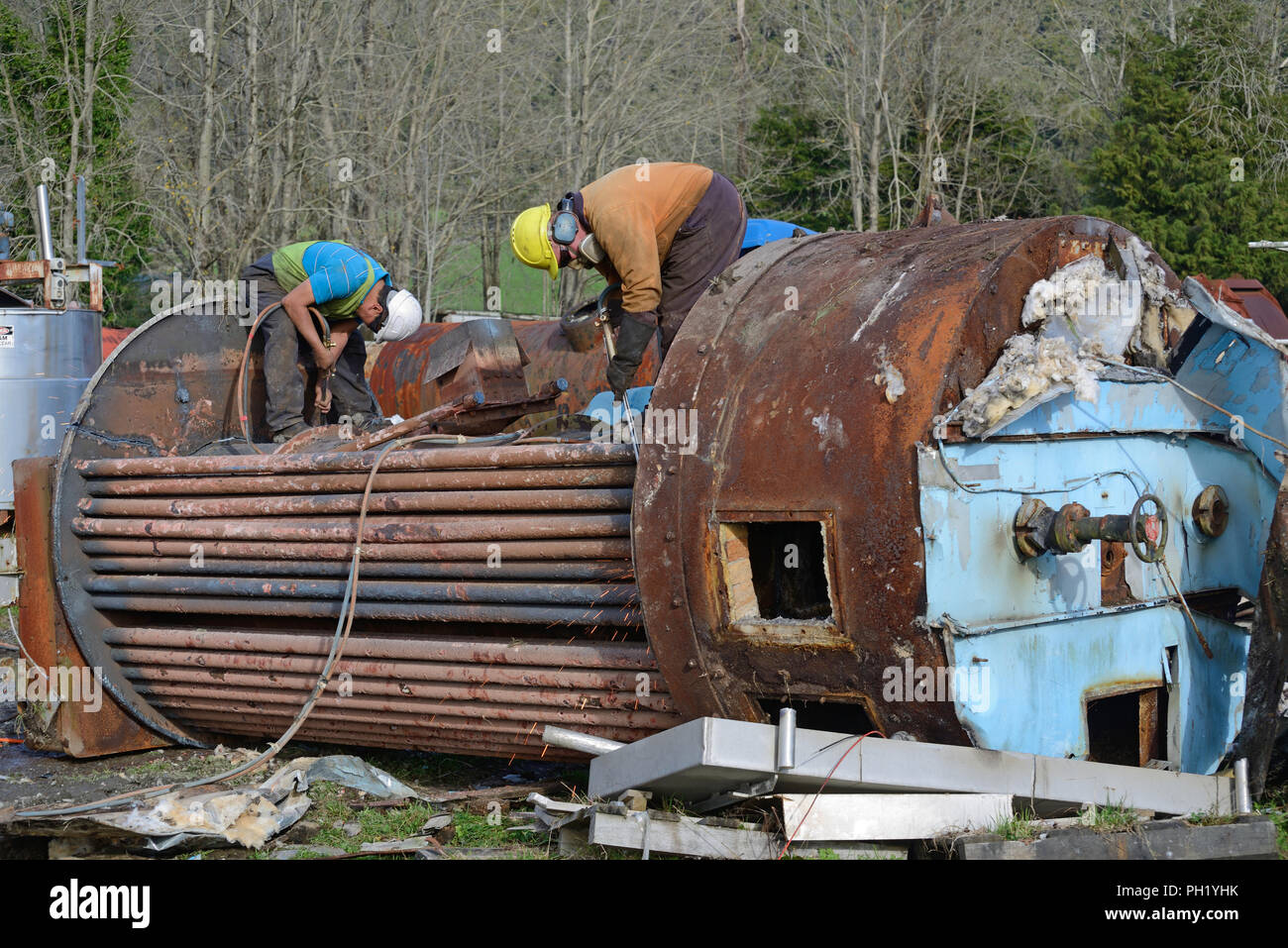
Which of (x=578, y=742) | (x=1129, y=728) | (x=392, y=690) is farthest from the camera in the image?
(x=392, y=690)

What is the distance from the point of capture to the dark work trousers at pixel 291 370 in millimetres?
6047

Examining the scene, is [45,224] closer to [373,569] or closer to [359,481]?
[359,481]

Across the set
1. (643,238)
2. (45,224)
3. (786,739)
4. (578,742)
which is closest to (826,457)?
(786,739)

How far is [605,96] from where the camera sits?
2062cm

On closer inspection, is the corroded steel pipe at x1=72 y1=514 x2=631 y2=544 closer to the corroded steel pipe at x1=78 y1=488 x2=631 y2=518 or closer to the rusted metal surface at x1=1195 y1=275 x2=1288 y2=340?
the corroded steel pipe at x1=78 y1=488 x2=631 y2=518

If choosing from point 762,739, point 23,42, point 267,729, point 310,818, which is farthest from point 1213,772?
point 23,42

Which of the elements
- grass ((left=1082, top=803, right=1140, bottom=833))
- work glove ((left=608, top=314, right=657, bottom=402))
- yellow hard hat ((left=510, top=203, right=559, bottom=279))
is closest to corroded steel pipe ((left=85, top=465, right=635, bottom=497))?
work glove ((left=608, top=314, right=657, bottom=402))

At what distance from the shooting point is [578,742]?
3.86 m

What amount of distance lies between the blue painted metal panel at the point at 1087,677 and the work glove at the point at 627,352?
6.42 ft

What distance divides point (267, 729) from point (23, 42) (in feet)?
44.9

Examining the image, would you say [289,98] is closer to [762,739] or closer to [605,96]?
[605,96]

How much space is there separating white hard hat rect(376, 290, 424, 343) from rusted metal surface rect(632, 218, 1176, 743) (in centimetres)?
301

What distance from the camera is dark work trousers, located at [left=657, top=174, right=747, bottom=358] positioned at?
5258 millimetres

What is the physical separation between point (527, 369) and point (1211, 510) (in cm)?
442
